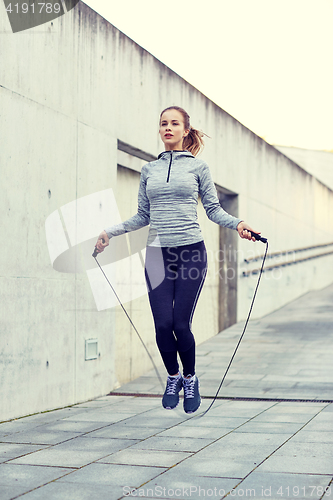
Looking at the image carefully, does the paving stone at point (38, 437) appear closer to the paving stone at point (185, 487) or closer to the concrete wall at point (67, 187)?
the concrete wall at point (67, 187)

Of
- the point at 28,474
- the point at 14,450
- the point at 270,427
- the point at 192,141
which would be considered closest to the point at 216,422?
the point at 270,427

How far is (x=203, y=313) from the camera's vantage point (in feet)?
37.4

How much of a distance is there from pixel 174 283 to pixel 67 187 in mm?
3312

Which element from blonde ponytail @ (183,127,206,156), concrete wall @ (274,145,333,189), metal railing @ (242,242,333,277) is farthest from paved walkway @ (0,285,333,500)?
concrete wall @ (274,145,333,189)

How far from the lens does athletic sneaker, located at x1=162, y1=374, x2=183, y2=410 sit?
370cm

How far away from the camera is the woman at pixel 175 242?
12.0 feet

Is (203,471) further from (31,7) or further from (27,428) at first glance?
(31,7)

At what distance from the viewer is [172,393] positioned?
3768 mm

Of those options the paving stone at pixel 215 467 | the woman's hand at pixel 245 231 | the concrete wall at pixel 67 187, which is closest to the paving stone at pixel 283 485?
the paving stone at pixel 215 467

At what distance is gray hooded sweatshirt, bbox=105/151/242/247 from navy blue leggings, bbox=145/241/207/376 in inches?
2.3

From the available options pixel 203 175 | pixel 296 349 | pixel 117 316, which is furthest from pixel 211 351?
pixel 203 175

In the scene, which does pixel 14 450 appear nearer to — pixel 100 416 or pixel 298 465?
pixel 100 416

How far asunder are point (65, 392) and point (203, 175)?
3.67 meters

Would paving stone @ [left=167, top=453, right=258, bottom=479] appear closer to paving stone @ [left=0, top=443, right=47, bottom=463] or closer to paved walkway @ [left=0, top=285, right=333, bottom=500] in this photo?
paved walkway @ [left=0, top=285, right=333, bottom=500]
